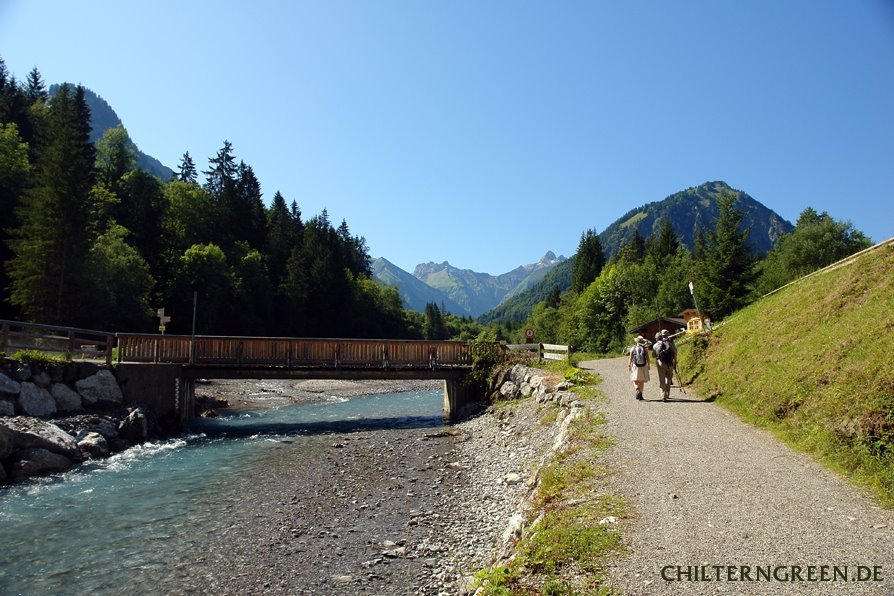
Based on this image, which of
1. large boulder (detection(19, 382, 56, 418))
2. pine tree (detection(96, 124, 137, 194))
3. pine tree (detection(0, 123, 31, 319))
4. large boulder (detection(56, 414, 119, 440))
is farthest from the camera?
pine tree (detection(96, 124, 137, 194))

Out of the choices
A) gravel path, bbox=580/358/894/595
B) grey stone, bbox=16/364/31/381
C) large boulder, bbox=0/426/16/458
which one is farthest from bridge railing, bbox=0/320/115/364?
gravel path, bbox=580/358/894/595

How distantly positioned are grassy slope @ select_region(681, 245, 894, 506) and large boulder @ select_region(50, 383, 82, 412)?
76.8 feet

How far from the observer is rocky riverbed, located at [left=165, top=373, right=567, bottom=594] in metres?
8.85

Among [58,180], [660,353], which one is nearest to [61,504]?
[660,353]

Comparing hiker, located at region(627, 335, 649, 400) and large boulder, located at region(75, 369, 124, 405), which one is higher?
hiker, located at region(627, 335, 649, 400)

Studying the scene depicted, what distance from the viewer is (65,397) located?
2002cm

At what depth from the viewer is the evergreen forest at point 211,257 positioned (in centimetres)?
3438

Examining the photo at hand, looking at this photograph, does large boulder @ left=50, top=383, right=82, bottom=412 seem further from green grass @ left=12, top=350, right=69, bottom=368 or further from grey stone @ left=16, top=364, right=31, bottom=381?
grey stone @ left=16, top=364, right=31, bottom=381

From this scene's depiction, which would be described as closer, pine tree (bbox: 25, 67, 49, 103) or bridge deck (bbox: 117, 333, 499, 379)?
bridge deck (bbox: 117, 333, 499, 379)

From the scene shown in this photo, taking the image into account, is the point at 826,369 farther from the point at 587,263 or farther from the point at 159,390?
the point at 587,263

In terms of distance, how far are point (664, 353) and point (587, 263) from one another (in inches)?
3959

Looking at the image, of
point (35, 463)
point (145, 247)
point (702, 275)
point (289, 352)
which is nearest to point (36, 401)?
point (35, 463)

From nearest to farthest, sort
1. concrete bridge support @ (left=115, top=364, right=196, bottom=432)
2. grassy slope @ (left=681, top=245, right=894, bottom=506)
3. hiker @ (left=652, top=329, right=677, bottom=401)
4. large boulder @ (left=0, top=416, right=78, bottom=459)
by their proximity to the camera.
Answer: grassy slope @ (left=681, top=245, right=894, bottom=506), large boulder @ (left=0, top=416, right=78, bottom=459), hiker @ (left=652, top=329, right=677, bottom=401), concrete bridge support @ (left=115, top=364, right=196, bottom=432)

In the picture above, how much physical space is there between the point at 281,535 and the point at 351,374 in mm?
17577
